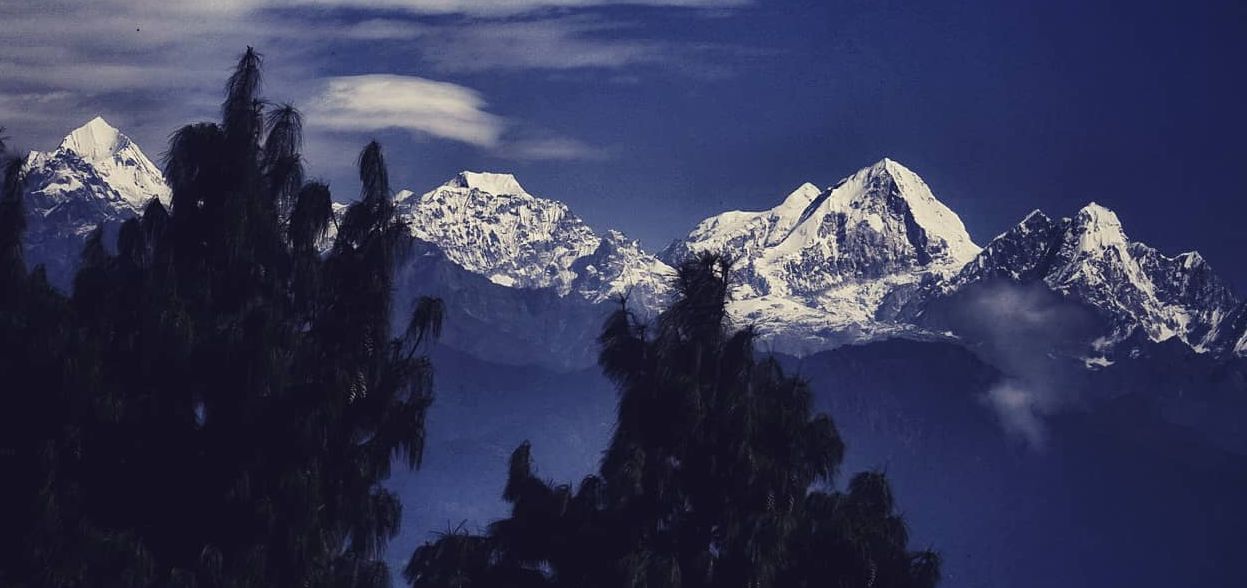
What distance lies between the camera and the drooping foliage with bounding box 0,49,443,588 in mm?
41594

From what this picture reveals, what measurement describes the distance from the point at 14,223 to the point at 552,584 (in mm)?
18441

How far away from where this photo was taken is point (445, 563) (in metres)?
44.2

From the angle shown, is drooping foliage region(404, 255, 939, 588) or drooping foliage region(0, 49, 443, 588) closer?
drooping foliage region(0, 49, 443, 588)

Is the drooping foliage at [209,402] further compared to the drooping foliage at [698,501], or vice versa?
the drooping foliage at [698,501]

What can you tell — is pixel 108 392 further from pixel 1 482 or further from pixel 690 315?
pixel 690 315

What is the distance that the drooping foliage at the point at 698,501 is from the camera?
4219 centimetres

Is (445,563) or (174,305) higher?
(174,305)

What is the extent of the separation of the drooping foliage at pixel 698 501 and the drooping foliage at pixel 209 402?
3427 mm

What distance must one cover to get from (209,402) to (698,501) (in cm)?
1224

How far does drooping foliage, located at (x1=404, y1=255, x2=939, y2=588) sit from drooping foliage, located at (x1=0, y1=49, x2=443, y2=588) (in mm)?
3427

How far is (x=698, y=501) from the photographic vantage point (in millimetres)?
43094

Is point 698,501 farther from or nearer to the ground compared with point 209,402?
farther from the ground

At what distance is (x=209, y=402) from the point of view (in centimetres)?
4294

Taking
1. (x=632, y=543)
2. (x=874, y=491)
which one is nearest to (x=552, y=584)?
(x=632, y=543)
